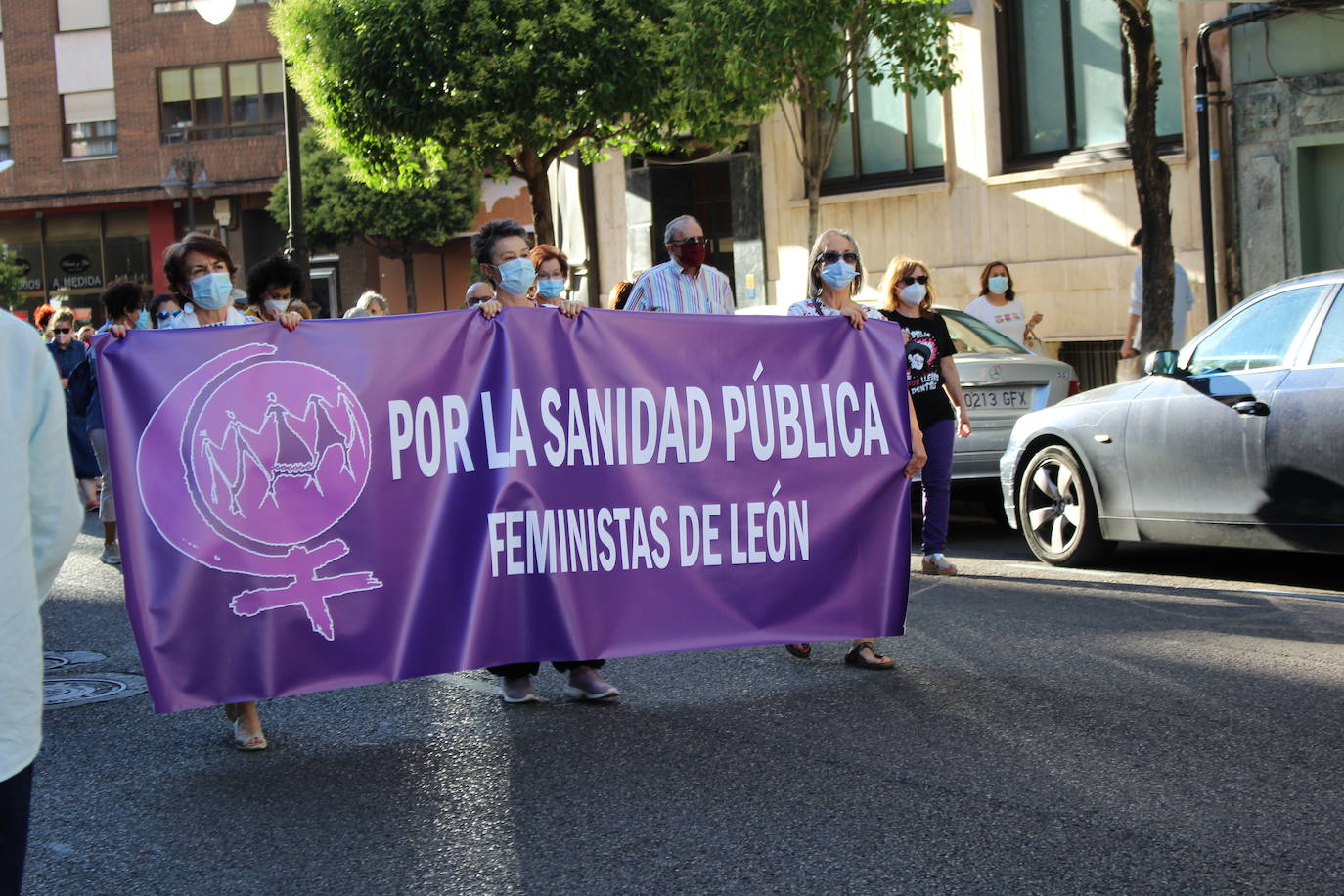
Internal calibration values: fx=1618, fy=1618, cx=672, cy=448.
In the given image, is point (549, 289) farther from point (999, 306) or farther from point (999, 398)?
point (999, 306)

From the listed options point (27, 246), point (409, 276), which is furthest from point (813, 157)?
point (27, 246)

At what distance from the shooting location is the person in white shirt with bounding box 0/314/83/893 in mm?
2693

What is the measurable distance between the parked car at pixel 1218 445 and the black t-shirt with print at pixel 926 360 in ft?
2.97

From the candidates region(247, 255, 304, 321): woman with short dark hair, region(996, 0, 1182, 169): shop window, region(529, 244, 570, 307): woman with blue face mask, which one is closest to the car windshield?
region(529, 244, 570, 307): woman with blue face mask

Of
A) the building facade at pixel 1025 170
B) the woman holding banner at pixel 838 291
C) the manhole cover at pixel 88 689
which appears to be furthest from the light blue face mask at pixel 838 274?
the building facade at pixel 1025 170

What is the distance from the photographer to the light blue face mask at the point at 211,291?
6.15 metres

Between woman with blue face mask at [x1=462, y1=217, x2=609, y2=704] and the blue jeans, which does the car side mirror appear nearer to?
woman with blue face mask at [x1=462, y1=217, x2=609, y2=704]

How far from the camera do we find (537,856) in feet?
14.5

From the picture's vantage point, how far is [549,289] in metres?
7.52

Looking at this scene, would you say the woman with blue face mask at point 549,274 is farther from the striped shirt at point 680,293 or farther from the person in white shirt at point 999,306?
the person in white shirt at point 999,306

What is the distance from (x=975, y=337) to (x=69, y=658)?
6.89 m

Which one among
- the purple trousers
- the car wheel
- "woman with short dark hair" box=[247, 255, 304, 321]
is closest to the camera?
"woman with short dark hair" box=[247, 255, 304, 321]

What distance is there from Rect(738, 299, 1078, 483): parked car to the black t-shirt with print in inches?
79.9

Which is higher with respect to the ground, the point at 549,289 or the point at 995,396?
the point at 549,289
